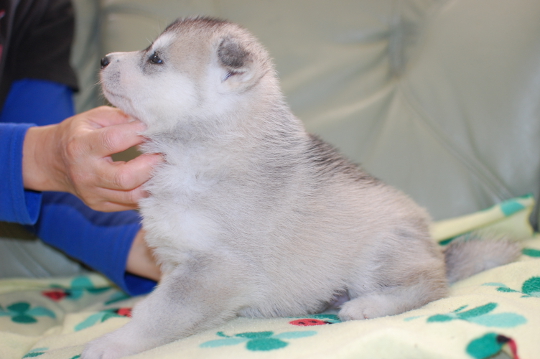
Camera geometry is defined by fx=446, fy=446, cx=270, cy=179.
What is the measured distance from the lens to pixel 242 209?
1.34 m

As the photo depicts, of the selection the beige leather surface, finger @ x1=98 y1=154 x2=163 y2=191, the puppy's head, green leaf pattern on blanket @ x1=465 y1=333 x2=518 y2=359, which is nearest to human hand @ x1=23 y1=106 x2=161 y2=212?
finger @ x1=98 y1=154 x2=163 y2=191

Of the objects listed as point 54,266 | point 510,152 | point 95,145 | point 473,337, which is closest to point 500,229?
point 510,152

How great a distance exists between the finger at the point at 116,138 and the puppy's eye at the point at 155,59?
0.21 m

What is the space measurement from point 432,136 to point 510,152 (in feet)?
1.22

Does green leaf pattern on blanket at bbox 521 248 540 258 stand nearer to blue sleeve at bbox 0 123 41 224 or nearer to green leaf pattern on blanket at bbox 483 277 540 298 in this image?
green leaf pattern on blanket at bbox 483 277 540 298

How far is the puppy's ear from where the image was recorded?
1.39 metres

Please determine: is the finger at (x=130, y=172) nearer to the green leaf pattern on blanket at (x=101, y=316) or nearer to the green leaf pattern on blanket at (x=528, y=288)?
the green leaf pattern on blanket at (x=101, y=316)

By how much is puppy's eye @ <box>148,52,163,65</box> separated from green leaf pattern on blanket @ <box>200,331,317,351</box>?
2.87ft

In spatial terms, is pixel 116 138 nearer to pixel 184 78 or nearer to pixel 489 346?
pixel 184 78

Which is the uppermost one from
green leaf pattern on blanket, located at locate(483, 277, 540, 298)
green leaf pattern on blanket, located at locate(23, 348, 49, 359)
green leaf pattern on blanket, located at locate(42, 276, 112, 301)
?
green leaf pattern on blanket, located at locate(483, 277, 540, 298)

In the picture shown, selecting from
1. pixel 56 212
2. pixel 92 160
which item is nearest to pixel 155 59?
pixel 92 160

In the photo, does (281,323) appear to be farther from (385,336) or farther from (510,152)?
(510,152)

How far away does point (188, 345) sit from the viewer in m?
1.17

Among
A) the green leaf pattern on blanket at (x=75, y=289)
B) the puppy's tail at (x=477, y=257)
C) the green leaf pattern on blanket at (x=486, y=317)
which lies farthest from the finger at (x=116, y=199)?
the puppy's tail at (x=477, y=257)
